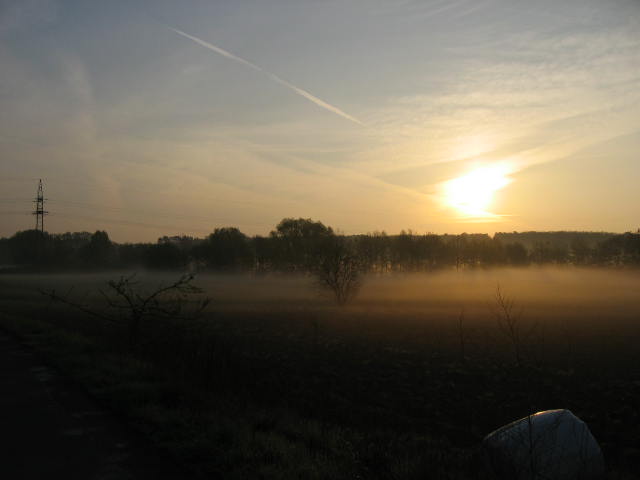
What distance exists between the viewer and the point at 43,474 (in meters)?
6.00

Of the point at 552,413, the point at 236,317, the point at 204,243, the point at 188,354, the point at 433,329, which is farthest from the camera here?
the point at 204,243

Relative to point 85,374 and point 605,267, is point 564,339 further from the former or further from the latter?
point 605,267

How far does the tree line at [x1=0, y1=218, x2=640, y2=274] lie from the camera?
121750 mm

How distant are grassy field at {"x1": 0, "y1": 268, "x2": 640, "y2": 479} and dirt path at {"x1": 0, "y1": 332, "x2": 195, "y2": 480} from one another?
45 cm

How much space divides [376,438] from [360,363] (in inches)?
518

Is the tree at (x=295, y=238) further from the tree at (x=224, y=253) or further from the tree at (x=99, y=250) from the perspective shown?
the tree at (x=99, y=250)

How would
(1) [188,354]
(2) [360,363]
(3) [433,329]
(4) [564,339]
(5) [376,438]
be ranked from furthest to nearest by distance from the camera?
(3) [433,329] < (4) [564,339] < (2) [360,363] < (1) [188,354] < (5) [376,438]

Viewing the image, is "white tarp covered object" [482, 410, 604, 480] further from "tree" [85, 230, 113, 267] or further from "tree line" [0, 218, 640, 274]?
"tree" [85, 230, 113, 267]

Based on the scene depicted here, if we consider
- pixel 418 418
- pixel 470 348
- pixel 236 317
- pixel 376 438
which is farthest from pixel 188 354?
pixel 236 317

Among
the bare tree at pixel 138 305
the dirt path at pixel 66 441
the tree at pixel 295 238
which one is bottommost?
the dirt path at pixel 66 441

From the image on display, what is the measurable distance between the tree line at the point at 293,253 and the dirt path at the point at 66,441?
313 feet

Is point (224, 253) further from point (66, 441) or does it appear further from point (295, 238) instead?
point (66, 441)

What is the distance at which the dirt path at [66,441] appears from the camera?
606 centimetres

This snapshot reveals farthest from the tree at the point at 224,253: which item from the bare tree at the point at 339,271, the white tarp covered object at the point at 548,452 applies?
the white tarp covered object at the point at 548,452
